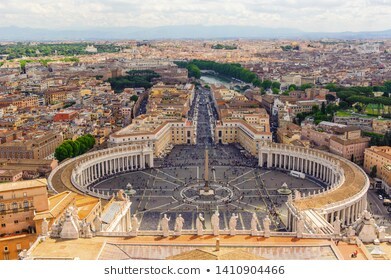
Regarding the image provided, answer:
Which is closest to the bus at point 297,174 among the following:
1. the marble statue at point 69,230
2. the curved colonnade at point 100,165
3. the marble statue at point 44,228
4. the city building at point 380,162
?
the city building at point 380,162

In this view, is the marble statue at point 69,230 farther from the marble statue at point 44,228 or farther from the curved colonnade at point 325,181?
the curved colonnade at point 325,181

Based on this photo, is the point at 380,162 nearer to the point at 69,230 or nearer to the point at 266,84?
the point at 69,230

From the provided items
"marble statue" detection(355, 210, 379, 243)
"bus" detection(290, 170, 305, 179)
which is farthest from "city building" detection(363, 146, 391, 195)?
"marble statue" detection(355, 210, 379, 243)

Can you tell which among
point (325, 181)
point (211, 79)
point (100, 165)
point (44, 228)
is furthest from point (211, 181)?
point (211, 79)

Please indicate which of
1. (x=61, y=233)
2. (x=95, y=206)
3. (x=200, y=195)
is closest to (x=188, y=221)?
(x=200, y=195)
